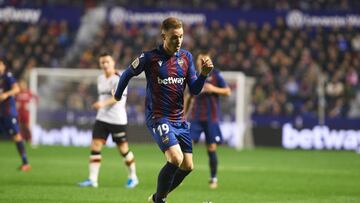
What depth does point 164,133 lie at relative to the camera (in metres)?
9.73

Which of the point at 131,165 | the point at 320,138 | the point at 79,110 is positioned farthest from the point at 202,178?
the point at 79,110

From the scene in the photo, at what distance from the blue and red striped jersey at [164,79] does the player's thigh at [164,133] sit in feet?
0.31

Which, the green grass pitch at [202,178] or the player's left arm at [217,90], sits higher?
the player's left arm at [217,90]

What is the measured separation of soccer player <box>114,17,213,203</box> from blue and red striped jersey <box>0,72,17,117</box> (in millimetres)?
7656

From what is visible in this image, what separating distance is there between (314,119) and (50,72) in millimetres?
9650

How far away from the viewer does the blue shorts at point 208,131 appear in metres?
14.8

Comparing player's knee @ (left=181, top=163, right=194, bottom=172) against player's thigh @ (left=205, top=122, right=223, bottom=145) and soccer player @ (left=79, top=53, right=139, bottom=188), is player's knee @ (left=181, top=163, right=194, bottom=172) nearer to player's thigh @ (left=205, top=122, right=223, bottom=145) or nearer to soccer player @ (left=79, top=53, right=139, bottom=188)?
soccer player @ (left=79, top=53, right=139, bottom=188)

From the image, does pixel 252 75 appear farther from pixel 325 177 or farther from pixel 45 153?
pixel 325 177

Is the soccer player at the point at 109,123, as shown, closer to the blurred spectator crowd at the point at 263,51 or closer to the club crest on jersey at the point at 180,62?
the club crest on jersey at the point at 180,62

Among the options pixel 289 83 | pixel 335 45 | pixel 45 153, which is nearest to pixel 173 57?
pixel 45 153

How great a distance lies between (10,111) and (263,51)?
610 inches

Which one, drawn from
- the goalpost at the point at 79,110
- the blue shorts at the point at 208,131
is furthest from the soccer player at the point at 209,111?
the goalpost at the point at 79,110

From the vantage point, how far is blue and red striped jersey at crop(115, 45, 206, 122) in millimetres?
9836

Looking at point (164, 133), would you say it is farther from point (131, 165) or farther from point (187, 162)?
point (131, 165)
